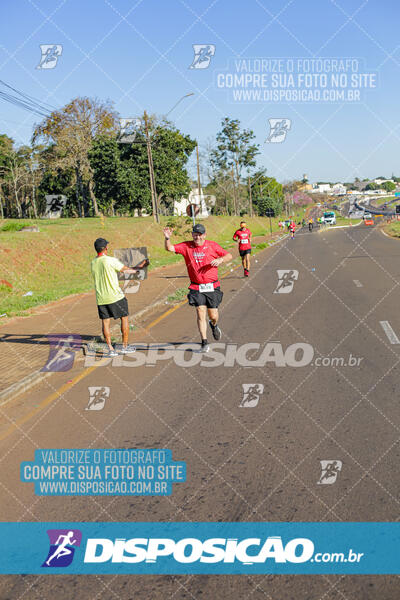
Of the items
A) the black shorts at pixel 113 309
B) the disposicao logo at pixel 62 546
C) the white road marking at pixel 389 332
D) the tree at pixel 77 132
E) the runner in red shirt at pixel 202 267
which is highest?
the tree at pixel 77 132

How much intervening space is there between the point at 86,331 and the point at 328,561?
27.4ft

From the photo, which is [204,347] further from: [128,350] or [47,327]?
[47,327]

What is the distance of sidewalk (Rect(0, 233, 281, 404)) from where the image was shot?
27.2 feet

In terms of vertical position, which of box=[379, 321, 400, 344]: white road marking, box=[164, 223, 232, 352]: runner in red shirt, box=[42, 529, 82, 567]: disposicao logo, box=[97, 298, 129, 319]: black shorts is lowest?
box=[379, 321, 400, 344]: white road marking

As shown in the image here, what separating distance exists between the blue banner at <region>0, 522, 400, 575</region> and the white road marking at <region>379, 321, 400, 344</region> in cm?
565

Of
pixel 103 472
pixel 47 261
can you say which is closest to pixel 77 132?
pixel 47 261

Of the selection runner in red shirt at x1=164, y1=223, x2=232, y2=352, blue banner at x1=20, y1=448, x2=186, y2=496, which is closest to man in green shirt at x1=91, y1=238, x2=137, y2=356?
runner in red shirt at x1=164, y1=223, x2=232, y2=352

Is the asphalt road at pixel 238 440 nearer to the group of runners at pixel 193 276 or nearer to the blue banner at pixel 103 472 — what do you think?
the blue banner at pixel 103 472

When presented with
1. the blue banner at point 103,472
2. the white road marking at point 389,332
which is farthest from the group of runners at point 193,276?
the blue banner at point 103,472

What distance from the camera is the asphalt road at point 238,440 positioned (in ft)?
11.1

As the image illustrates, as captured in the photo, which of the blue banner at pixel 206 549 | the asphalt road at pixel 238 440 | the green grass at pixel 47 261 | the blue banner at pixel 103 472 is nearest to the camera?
the asphalt road at pixel 238 440

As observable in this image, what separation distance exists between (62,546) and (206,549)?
95 centimetres

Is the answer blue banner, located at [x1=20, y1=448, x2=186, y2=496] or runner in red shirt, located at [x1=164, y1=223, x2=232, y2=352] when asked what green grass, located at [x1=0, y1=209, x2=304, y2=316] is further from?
blue banner, located at [x1=20, y1=448, x2=186, y2=496]

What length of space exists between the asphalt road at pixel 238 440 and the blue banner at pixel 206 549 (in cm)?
9
